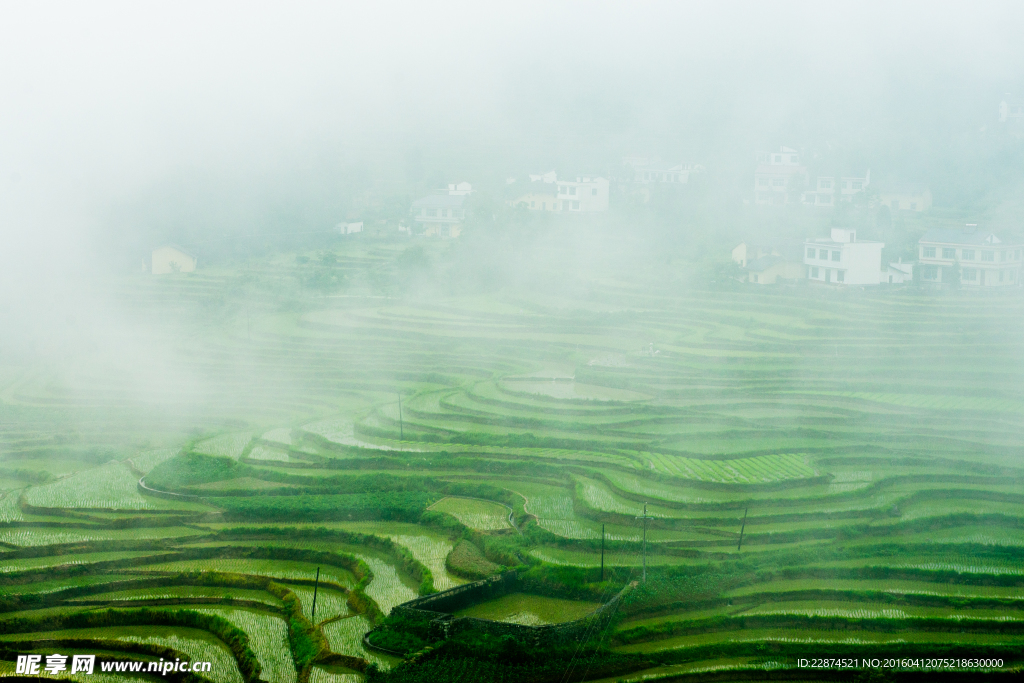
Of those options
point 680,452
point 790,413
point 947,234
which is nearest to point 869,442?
point 790,413

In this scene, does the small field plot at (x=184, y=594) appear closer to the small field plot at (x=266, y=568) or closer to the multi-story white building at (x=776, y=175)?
the small field plot at (x=266, y=568)

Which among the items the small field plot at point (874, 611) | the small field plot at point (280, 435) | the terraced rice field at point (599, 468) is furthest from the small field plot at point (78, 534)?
the small field plot at point (874, 611)

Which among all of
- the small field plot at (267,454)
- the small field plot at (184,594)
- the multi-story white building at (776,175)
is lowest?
the small field plot at (184,594)

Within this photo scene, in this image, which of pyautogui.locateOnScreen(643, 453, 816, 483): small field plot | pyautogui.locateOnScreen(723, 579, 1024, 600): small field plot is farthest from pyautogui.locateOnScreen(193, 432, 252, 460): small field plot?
pyautogui.locateOnScreen(723, 579, 1024, 600): small field plot

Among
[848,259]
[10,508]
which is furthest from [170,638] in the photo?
[848,259]

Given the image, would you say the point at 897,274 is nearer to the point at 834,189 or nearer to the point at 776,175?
the point at 834,189
